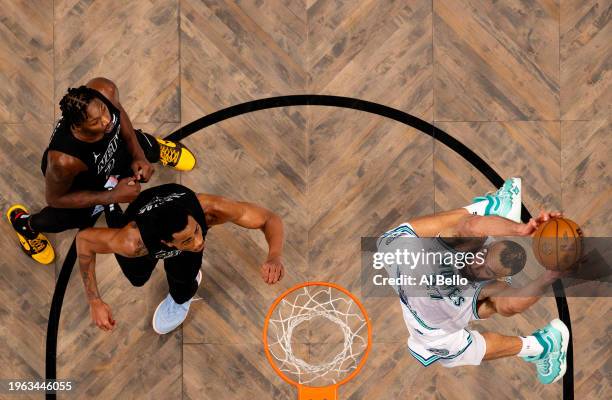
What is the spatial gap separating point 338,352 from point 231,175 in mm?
1321

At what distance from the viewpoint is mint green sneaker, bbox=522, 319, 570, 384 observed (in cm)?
372

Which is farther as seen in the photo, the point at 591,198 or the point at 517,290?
the point at 591,198

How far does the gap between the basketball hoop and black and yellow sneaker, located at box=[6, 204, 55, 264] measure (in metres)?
1.48

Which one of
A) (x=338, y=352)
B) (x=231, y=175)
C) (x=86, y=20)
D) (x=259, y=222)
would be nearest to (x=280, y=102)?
(x=231, y=175)

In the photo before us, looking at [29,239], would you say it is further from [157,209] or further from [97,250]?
[157,209]

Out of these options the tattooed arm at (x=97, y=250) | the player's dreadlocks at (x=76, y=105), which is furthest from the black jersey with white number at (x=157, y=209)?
the player's dreadlocks at (x=76, y=105)

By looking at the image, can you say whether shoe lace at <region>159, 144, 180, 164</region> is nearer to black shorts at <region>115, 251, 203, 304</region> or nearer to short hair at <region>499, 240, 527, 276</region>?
black shorts at <region>115, 251, 203, 304</region>

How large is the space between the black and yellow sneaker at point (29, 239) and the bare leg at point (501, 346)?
2.75 metres

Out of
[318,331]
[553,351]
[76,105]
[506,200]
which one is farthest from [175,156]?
[553,351]

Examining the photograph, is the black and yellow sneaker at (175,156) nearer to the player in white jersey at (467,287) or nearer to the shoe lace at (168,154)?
the shoe lace at (168,154)

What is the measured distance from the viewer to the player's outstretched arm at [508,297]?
3479mm

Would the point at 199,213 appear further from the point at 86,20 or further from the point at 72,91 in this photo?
the point at 86,20

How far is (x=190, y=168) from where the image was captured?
4023 millimetres

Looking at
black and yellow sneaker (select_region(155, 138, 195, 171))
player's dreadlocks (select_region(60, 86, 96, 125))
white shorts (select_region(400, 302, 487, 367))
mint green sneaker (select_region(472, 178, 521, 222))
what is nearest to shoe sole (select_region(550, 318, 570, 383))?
white shorts (select_region(400, 302, 487, 367))
